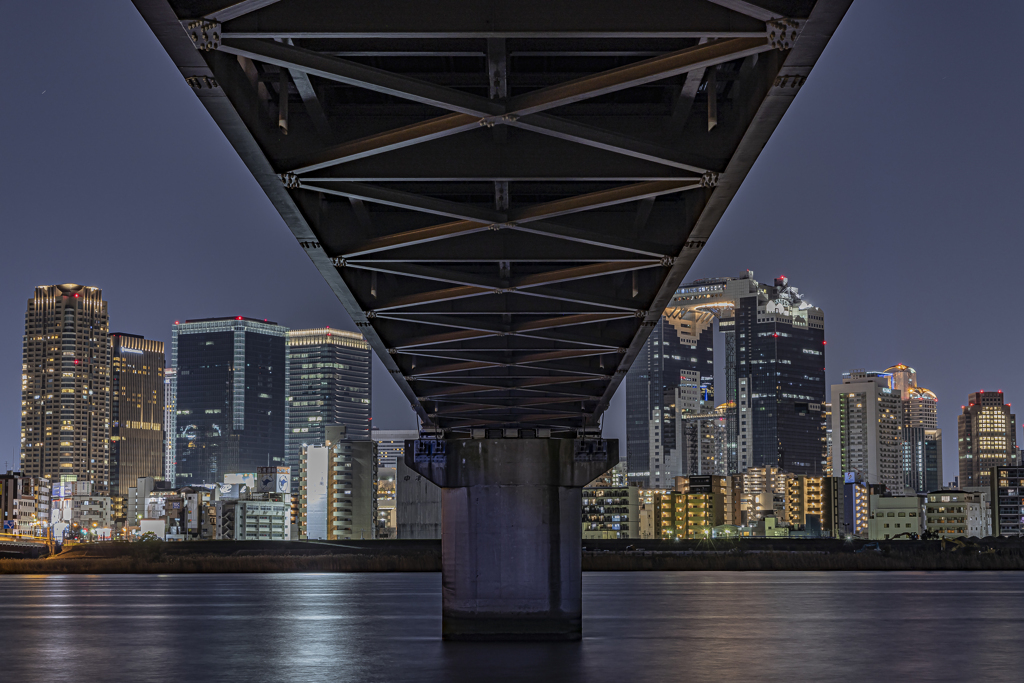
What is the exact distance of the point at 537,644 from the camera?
42.8 m

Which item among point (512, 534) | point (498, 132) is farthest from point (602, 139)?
point (512, 534)

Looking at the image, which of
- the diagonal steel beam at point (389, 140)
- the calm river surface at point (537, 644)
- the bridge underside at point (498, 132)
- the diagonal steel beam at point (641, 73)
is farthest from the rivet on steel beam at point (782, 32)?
the calm river surface at point (537, 644)

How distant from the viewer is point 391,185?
66.3 feet

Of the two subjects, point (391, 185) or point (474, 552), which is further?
point (474, 552)

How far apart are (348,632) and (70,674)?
2229 centimetres

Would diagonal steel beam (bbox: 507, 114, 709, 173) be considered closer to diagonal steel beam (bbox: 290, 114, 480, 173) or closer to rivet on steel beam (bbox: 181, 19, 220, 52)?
diagonal steel beam (bbox: 290, 114, 480, 173)

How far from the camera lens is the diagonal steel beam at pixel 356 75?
1295 cm

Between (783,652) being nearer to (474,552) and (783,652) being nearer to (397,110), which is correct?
(474,552)

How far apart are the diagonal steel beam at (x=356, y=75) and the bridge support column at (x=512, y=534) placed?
2939cm

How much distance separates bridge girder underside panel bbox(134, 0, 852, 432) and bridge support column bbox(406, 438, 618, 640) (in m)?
15.0

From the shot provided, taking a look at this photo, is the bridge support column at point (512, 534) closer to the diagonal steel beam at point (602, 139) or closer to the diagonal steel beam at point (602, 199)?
the diagonal steel beam at point (602, 199)

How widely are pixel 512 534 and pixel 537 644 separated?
14.7ft

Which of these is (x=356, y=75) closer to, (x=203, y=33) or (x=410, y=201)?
(x=203, y=33)

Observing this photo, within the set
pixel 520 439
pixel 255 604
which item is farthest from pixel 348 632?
pixel 255 604
